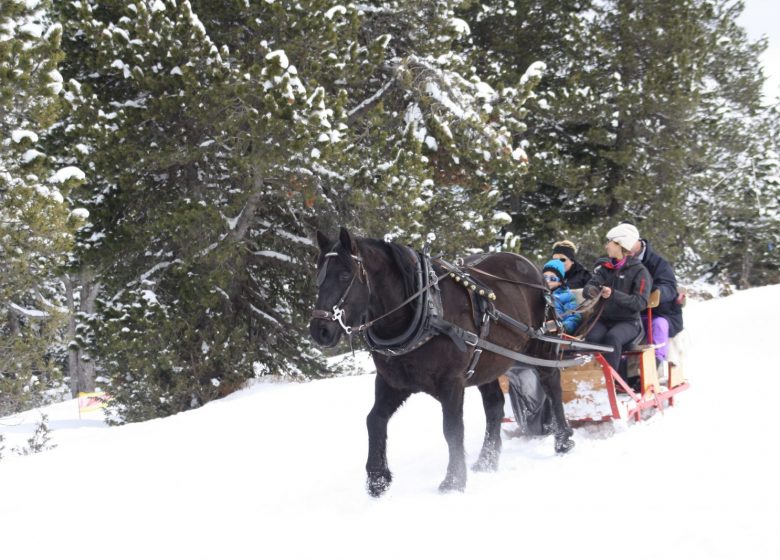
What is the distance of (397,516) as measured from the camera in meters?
4.32

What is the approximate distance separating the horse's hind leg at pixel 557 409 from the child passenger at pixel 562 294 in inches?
36.3

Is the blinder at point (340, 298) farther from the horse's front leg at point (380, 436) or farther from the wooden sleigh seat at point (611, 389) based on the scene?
the wooden sleigh seat at point (611, 389)

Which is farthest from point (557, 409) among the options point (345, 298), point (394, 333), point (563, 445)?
point (345, 298)

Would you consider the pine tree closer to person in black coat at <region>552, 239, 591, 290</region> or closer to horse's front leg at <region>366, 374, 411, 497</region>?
horse's front leg at <region>366, 374, 411, 497</region>

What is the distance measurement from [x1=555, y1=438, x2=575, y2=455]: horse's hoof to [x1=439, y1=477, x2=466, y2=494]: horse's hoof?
1371mm

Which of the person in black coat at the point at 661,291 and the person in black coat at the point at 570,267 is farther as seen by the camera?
the person in black coat at the point at 570,267

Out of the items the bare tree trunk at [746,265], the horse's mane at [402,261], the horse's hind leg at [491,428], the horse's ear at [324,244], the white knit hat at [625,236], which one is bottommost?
the horse's hind leg at [491,428]

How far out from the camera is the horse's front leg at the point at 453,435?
4.75 m

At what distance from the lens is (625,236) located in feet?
22.1

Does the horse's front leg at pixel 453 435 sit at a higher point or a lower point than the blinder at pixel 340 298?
lower

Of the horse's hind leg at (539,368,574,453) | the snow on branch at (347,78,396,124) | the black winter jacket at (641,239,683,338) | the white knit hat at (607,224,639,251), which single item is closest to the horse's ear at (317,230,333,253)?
the horse's hind leg at (539,368,574,453)

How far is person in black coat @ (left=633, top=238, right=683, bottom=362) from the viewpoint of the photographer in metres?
6.97

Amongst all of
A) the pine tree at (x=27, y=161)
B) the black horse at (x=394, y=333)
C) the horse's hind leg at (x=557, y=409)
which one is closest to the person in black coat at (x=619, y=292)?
the horse's hind leg at (x=557, y=409)

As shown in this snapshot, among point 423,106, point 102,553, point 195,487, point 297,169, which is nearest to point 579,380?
point 195,487
